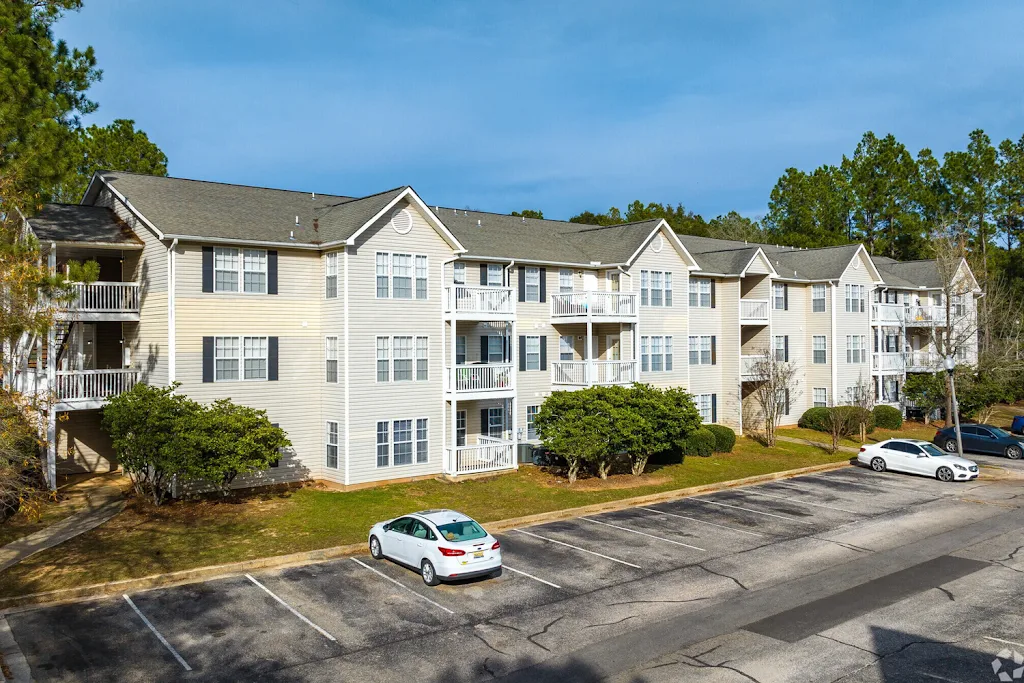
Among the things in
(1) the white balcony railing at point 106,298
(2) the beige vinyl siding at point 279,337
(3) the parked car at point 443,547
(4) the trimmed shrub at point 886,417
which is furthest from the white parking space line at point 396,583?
(4) the trimmed shrub at point 886,417

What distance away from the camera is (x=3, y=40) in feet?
69.8

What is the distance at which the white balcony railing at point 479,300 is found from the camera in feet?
98.8

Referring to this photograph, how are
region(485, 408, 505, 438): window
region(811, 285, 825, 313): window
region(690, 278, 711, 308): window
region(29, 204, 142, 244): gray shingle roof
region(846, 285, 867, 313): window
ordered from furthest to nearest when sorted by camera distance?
1. region(846, 285, 867, 313): window
2. region(811, 285, 825, 313): window
3. region(690, 278, 711, 308): window
4. region(485, 408, 505, 438): window
5. region(29, 204, 142, 244): gray shingle roof

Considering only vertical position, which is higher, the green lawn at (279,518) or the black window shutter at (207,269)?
the black window shutter at (207,269)

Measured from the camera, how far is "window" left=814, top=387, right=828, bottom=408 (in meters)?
46.5

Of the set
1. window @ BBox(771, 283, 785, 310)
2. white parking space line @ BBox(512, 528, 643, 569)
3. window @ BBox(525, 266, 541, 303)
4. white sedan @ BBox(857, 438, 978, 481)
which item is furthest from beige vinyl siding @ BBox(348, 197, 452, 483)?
window @ BBox(771, 283, 785, 310)

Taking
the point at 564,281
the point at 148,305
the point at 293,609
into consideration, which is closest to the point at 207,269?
the point at 148,305

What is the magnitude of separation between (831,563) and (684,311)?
20.9 m

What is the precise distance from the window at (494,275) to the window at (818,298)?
76.2 feet

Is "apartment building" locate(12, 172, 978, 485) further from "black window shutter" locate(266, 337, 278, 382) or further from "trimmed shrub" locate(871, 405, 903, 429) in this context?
"trimmed shrub" locate(871, 405, 903, 429)

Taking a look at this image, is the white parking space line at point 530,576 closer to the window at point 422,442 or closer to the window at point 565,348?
the window at point 422,442

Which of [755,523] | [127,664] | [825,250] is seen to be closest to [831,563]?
[755,523]

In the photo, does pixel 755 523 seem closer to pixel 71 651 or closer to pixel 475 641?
pixel 475 641

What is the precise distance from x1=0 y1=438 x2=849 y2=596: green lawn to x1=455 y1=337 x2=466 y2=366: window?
508 centimetres
